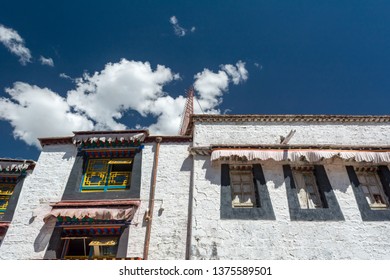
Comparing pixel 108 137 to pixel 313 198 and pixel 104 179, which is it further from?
pixel 313 198

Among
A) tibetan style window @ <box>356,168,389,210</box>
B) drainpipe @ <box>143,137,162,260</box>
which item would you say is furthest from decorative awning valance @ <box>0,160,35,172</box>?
tibetan style window @ <box>356,168,389,210</box>

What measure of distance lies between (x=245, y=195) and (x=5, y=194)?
361 inches

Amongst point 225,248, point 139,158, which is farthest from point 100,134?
point 225,248

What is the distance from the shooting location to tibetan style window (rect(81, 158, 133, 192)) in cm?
905

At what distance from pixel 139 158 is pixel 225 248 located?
453 centimetres

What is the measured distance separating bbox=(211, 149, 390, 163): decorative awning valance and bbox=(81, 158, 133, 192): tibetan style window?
353 centimetres

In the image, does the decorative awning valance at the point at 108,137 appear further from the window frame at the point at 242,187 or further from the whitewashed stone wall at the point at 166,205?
the window frame at the point at 242,187

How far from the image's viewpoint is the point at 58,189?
890cm

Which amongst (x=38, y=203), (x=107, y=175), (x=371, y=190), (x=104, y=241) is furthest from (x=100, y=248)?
(x=371, y=190)

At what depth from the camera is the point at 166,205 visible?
829 cm

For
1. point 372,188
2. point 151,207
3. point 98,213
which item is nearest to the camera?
point 98,213

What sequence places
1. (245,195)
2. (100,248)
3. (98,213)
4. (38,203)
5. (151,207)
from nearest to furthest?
(98,213) < (100,248) < (151,207) < (245,195) < (38,203)

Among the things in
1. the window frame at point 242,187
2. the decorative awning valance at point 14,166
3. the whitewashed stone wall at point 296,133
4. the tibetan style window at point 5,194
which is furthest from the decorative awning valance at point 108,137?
the window frame at point 242,187
